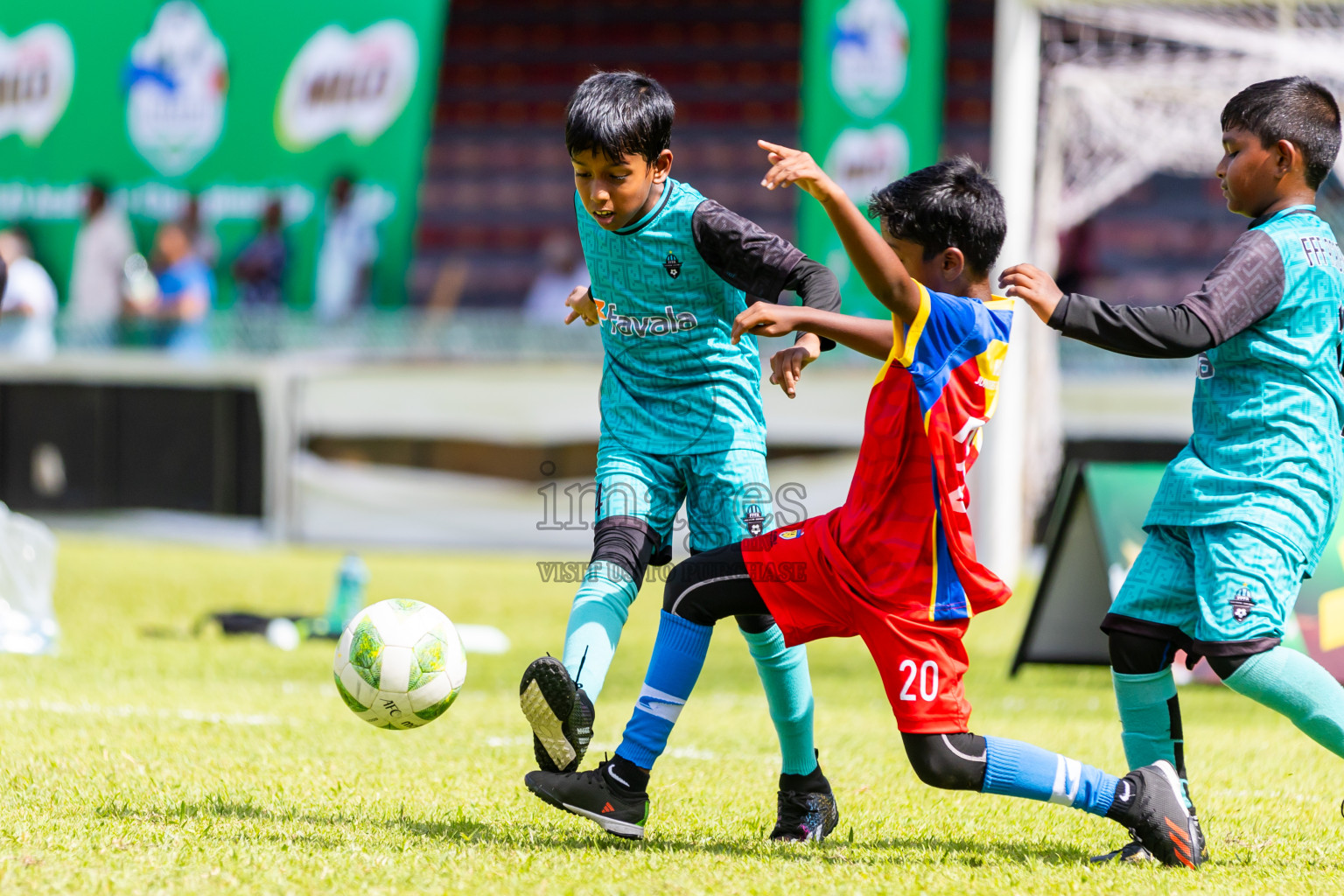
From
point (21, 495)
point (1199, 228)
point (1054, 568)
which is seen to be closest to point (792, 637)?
point (1054, 568)

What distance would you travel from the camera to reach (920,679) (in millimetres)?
3477

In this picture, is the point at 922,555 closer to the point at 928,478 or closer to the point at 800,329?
the point at 928,478

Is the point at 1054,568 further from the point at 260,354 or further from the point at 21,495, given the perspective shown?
the point at 21,495

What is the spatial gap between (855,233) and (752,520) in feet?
3.37

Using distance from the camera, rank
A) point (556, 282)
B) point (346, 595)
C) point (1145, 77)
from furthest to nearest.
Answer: point (556, 282) < point (1145, 77) < point (346, 595)

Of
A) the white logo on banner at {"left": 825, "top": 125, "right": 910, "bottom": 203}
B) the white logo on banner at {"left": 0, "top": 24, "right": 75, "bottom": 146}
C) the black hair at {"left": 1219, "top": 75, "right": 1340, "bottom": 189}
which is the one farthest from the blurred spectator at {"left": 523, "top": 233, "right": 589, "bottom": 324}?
the black hair at {"left": 1219, "top": 75, "right": 1340, "bottom": 189}

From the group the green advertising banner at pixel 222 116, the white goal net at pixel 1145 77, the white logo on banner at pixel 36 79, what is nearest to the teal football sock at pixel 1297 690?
the white goal net at pixel 1145 77

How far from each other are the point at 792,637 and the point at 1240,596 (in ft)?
3.37

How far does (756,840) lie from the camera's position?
12.7 ft

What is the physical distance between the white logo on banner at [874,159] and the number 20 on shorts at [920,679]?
8037mm

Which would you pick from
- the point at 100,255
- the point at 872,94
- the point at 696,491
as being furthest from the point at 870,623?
the point at 100,255

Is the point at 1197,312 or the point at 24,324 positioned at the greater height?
the point at 1197,312

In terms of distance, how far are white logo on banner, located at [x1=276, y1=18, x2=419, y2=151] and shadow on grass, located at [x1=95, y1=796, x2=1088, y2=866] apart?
10.6 m

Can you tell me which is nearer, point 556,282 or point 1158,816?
point 1158,816
